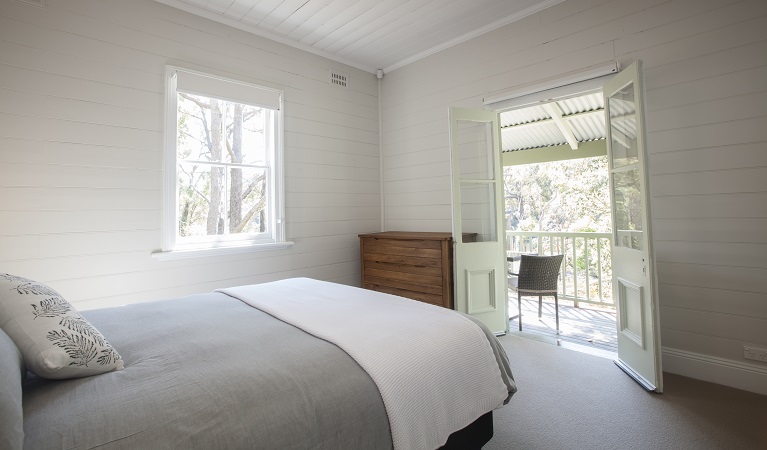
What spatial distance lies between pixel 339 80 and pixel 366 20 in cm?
86

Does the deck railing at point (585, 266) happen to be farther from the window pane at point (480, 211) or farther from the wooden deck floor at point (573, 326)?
the window pane at point (480, 211)

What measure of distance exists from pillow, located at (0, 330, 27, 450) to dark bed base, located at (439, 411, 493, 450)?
119cm

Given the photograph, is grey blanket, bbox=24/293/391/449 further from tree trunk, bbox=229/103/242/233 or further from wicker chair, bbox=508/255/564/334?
wicker chair, bbox=508/255/564/334

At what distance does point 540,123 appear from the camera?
5512 millimetres

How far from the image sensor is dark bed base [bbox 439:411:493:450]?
140 cm

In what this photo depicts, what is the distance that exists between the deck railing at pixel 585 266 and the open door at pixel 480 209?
6.09ft

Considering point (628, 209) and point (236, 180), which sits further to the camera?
point (236, 180)

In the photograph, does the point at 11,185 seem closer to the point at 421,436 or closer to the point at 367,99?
the point at 421,436

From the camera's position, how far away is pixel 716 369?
2.45 meters

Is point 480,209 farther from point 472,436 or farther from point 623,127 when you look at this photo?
point 472,436

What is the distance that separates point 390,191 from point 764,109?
3108 millimetres

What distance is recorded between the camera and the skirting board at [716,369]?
2311 millimetres

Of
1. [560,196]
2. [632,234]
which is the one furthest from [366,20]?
[560,196]

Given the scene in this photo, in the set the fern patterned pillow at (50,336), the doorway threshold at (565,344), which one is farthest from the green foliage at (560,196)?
the fern patterned pillow at (50,336)
